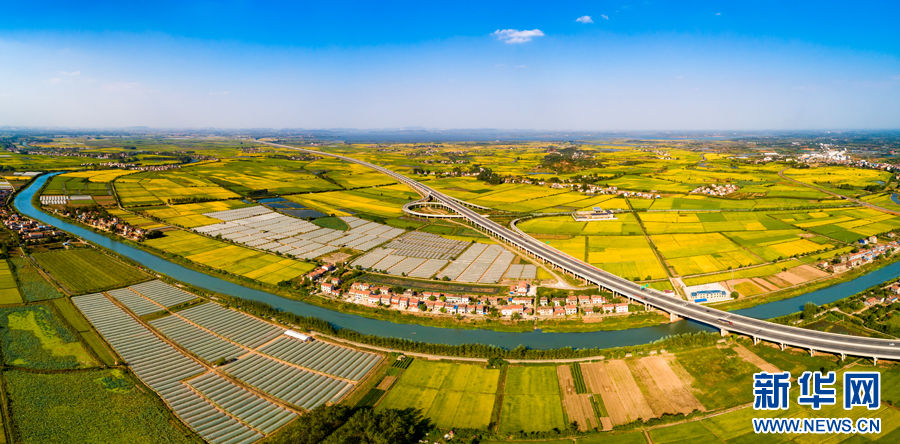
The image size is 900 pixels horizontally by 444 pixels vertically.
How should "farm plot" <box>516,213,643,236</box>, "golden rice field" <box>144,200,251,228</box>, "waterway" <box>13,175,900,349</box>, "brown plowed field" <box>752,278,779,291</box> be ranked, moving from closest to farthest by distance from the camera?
"waterway" <box>13,175,900,349</box>
"brown plowed field" <box>752,278,779,291</box>
"farm plot" <box>516,213,643,236</box>
"golden rice field" <box>144,200,251,228</box>

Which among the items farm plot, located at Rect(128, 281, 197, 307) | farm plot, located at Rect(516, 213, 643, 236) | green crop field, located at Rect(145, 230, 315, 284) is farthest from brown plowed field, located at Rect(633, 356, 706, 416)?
farm plot, located at Rect(128, 281, 197, 307)

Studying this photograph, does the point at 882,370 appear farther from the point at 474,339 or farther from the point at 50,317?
the point at 50,317

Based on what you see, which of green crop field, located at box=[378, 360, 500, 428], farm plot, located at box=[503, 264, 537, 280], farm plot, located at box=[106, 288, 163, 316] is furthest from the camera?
farm plot, located at box=[503, 264, 537, 280]

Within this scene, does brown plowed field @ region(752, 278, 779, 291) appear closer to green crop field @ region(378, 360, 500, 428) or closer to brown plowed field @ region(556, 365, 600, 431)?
brown plowed field @ region(556, 365, 600, 431)

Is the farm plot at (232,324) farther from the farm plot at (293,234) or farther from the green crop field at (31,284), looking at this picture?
the farm plot at (293,234)

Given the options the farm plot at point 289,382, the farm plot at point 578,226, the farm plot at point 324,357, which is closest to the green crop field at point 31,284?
the farm plot at point 289,382

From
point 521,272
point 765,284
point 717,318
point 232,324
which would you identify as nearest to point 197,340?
point 232,324
